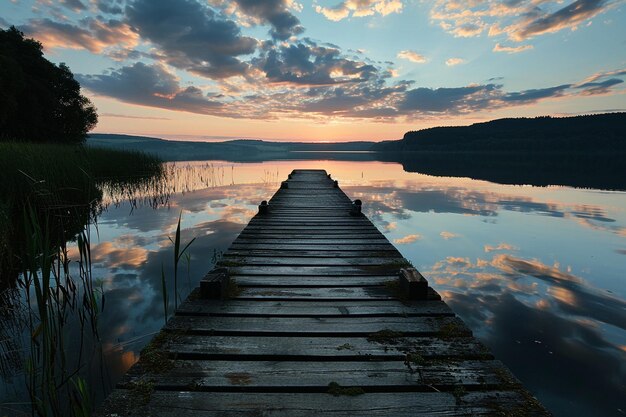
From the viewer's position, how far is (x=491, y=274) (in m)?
7.40

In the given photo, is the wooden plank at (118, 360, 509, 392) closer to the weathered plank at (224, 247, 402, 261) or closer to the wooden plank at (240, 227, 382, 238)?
the weathered plank at (224, 247, 402, 261)

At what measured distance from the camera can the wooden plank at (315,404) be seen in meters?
2.20

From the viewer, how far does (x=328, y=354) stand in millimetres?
2848

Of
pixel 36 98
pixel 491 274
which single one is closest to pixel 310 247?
pixel 491 274

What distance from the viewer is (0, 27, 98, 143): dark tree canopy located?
25.1 metres

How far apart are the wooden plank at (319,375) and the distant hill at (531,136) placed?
13118 centimetres

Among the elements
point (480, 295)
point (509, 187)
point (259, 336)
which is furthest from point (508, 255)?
point (509, 187)

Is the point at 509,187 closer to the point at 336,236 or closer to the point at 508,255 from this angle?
the point at 508,255

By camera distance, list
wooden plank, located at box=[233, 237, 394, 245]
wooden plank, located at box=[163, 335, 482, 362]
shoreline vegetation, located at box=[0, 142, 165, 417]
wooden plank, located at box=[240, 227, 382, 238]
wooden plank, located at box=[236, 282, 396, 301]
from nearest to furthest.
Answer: shoreline vegetation, located at box=[0, 142, 165, 417]
wooden plank, located at box=[163, 335, 482, 362]
wooden plank, located at box=[236, 282, 396, 301]
wooden plank, located at box=[233, 237, 394, 245]
wooden plank, located at box=[240, 227, 382, 238]

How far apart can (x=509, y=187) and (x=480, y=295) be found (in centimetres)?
Result: 1958

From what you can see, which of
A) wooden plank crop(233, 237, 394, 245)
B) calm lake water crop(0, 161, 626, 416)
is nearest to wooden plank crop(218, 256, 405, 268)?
wooden plank crop(233, 237, 394, 245)

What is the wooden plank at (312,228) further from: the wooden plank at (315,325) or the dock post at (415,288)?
the wooden plank at (315,325)

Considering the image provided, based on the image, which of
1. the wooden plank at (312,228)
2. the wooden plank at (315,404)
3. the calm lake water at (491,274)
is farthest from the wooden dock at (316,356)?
the wooden plank at (312,228)

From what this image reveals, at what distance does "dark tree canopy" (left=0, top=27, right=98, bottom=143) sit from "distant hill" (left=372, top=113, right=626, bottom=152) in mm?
122355
